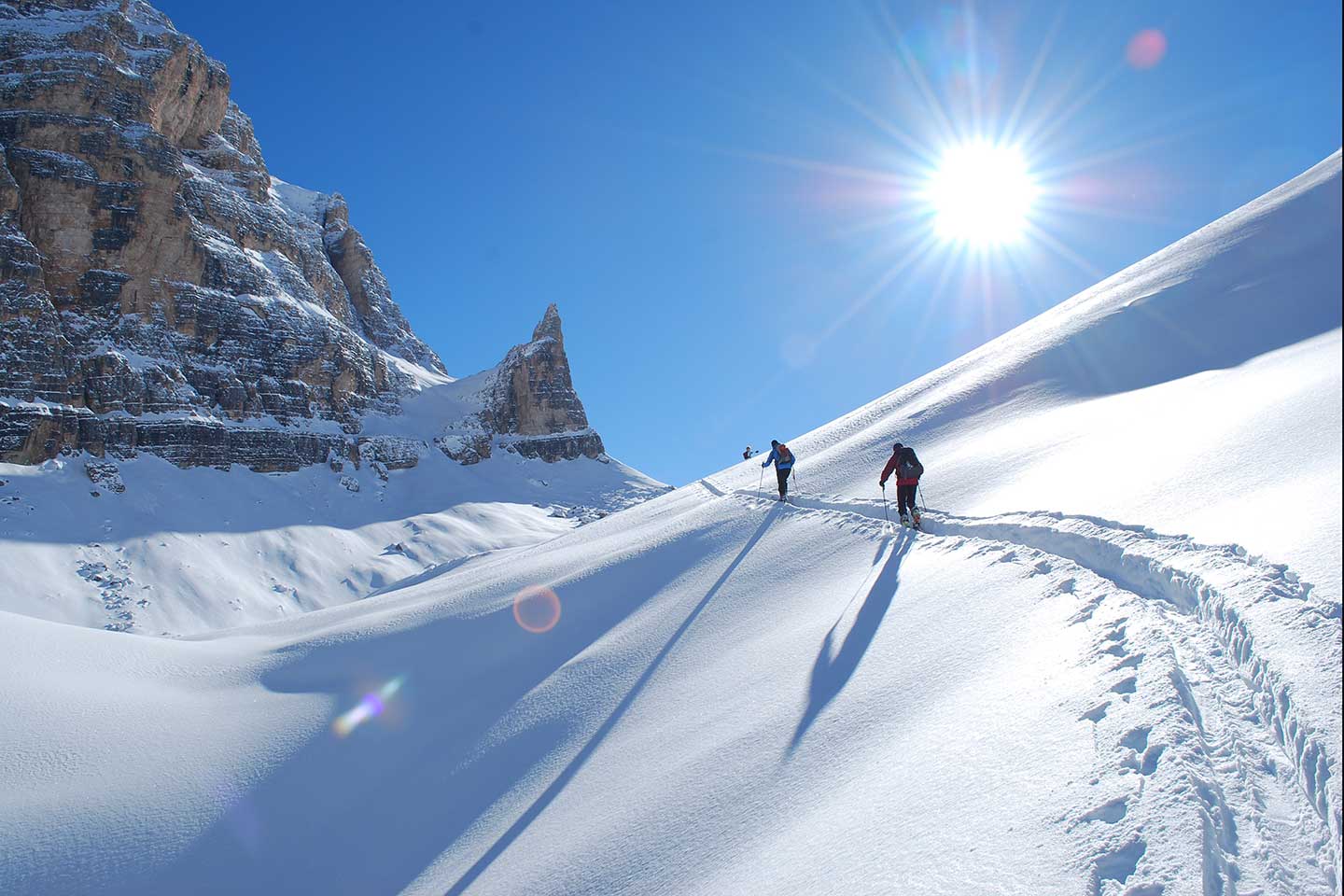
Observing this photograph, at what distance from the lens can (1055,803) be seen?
3480mm

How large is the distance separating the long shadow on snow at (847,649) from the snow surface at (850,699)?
0.05 meters

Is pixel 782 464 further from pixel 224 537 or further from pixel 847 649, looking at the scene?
pixel 224 537

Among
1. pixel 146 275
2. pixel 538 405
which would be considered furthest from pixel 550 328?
pixel 146 275

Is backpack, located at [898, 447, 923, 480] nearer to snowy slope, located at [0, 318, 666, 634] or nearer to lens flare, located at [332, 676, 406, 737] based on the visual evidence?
lens flare, located at [332, 676, 406, 737]

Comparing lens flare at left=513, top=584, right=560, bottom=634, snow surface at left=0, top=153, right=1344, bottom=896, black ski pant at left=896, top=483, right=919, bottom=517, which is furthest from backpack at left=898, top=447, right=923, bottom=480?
lens flare at left=513, top=584, right=560, bottom=634

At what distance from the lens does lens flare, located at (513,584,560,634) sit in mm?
11039

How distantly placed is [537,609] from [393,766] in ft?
12.5

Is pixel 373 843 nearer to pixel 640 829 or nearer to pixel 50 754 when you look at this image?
pixel 640 829

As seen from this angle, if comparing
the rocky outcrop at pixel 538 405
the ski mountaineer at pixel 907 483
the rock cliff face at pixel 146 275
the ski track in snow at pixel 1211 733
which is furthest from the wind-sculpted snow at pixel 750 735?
the rocky outcrop at pixel 538 405

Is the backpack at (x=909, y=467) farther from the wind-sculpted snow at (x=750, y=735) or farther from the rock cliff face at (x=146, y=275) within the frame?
the rock cliff face at (x=146, y=275)

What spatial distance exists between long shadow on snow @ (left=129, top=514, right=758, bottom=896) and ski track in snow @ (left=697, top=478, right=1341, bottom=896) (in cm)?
511

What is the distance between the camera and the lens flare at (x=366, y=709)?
900 centimetres

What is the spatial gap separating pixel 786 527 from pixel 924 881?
9.50m

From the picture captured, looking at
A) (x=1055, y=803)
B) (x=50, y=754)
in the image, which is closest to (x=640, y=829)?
(x=1055, y=803)
